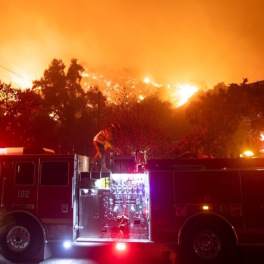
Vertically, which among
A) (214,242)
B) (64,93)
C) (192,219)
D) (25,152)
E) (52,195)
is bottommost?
(214,242)

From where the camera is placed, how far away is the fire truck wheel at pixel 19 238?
725 cm

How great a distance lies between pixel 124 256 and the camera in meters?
7.95

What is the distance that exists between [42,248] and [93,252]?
1576mm

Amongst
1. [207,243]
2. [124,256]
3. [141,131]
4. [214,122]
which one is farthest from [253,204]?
[141,131]

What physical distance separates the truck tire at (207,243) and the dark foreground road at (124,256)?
22.6 inches

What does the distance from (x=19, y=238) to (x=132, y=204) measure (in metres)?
2.87

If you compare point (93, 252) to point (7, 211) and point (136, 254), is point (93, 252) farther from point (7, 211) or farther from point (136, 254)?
point (7, 211)

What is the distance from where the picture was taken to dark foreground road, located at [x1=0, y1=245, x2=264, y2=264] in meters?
7.33

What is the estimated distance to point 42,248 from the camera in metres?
7.38

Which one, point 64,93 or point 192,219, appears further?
point 64,93

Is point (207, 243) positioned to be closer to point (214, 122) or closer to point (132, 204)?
point (132, 204)

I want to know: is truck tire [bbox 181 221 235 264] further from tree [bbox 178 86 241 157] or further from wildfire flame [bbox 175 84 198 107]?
wildfire flame [bbox 175 84 198 107]

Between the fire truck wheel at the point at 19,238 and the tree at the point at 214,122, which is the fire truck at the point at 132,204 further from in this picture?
the tree at the point at 214,122

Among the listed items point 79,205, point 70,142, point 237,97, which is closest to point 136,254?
point 79,205
